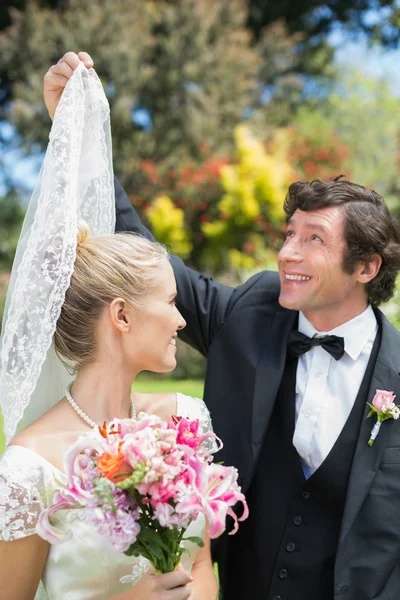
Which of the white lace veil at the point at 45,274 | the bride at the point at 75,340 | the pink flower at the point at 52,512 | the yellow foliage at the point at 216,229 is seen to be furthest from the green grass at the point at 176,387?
the pink flower at the point at 52,512

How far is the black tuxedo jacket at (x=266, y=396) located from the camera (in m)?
2.95

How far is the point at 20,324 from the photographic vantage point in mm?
2631

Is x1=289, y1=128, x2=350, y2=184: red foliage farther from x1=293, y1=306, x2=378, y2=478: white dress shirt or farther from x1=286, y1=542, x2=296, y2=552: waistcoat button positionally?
x1=286, y1=542, x2=296, y2=552: waistcoat button

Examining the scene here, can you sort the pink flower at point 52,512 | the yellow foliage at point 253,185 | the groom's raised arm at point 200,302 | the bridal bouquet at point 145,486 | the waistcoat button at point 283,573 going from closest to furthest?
the bridal bouquet at point 145,486 < the pink flower at point 52,512 < the waistcoat button at point 283,573 < the groom's raised arm at point 200,302 < the yellow foliage at point 253,185

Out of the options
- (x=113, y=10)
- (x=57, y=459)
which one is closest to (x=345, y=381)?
(x=57, y=459)

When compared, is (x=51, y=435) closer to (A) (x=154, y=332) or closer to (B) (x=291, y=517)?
(A) (x=154, y=332)

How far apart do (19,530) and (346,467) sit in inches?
53.7

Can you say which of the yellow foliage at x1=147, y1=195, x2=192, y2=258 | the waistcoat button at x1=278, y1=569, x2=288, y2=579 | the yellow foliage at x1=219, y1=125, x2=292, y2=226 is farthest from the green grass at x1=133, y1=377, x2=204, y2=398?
the waistcoat button at x1=278, y1=569, x2=288, y2=579

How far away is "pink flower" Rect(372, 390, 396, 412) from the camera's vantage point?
118 inches

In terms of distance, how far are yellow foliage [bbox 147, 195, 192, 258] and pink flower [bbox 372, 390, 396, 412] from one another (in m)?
11.4

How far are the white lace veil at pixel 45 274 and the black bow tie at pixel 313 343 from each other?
1.00m

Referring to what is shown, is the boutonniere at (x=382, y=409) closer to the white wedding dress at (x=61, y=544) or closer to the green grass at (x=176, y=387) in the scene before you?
the white wedding dress at (x=61, y=544)

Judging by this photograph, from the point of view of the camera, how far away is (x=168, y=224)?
14398 millimetres

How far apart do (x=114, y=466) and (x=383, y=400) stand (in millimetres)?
1439
